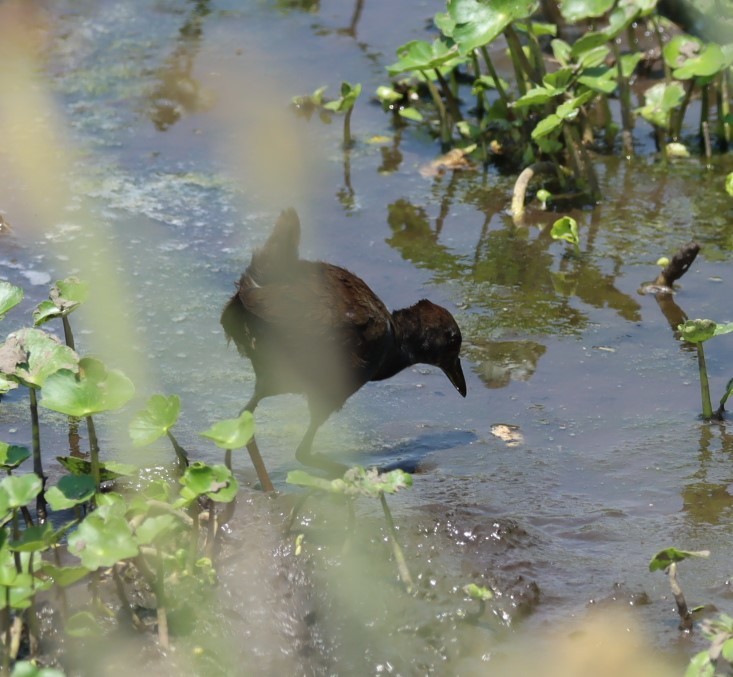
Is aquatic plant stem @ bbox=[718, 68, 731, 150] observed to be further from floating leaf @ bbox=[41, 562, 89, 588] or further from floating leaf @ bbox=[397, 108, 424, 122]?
floating leaf @ bbox=[41, 562, 89, 588]

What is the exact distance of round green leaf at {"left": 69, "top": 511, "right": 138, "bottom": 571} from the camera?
10.5 ft

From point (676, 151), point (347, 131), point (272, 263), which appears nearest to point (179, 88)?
point (347, 131)

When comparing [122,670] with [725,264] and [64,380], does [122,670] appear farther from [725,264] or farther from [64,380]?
[725,264]

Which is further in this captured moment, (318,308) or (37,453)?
(318,308)

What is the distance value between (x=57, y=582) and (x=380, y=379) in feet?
8.01

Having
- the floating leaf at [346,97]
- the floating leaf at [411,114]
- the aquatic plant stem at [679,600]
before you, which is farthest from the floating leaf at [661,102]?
the aquatic plant stem at [679,600]

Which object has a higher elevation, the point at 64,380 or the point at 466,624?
the point at 64,380

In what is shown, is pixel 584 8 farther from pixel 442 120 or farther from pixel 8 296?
pixel 8 296

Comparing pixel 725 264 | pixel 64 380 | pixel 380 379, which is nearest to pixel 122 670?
pixel 64 380

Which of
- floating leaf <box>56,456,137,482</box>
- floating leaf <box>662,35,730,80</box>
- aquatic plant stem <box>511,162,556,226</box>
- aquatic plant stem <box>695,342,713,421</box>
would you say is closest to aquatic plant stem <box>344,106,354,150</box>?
aquatic plant stem <box>511,162,556,226</box>

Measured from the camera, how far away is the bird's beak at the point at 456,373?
5.69 meters

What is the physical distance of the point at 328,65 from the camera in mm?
9375

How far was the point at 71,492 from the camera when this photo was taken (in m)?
3.58

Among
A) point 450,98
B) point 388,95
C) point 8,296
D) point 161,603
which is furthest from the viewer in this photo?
point 388,95
